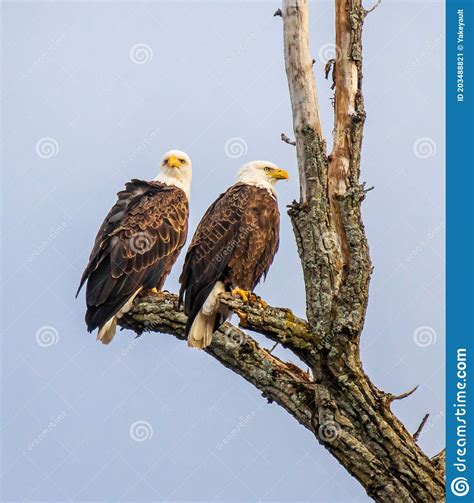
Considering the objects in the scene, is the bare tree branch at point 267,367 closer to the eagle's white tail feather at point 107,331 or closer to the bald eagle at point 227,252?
the bald eagle at point 227,252

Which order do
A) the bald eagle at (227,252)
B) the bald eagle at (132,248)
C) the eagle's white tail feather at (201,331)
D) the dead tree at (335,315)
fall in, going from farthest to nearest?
the bald eagle at (132,248) → the bald eagle at (227,252) → the eagle's white tail feather at (201,331) → the dead tree at (335,315)

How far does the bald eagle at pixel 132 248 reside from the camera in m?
8.51

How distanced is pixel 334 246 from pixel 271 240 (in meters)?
1.58

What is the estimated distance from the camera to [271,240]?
8.18 meters

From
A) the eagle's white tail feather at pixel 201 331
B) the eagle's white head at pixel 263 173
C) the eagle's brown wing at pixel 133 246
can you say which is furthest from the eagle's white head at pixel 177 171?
the eagle's white tail feather at pixel 201 331

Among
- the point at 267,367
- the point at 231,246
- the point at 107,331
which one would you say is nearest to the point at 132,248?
the point at 107,331

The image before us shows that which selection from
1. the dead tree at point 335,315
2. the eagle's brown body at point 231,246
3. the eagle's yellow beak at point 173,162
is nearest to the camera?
the dead tree at point 335,315

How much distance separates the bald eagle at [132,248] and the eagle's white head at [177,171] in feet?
0.26

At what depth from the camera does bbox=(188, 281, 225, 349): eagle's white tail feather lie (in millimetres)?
7285

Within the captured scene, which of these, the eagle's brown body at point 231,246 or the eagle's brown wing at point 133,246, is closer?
the eagle's brown body at point 231,246

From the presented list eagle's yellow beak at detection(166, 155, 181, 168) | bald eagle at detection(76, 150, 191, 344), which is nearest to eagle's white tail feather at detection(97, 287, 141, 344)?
bald eagle at detection(76, 150, 191, 344)

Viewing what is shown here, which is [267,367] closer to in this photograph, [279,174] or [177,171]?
[279,174]

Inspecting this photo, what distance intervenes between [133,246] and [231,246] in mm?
1402
